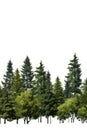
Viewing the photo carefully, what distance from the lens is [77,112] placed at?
104938 millimetres

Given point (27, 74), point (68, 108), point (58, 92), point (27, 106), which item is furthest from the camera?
point (27, 74)

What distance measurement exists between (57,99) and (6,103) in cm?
1495

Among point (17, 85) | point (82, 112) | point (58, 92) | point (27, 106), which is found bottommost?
point (82, 112)

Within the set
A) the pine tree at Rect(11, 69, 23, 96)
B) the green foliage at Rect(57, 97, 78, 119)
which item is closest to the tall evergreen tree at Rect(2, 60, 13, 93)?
the pine tree at Rect(11, 69, 23, 96)

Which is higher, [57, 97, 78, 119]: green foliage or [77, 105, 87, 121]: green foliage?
[57, 97, 78, 119]: green foliage

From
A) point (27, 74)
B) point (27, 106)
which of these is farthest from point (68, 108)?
point (27, 74)

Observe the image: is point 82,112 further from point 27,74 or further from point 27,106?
point 27,74

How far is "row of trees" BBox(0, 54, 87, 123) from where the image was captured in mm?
101875

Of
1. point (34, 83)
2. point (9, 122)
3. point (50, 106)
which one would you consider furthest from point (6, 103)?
point (34, 83)

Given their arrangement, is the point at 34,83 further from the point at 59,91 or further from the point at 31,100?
the point at 31,100

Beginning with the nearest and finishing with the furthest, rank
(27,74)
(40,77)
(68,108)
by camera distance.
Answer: (68,108) < (40,77) < (27,74)

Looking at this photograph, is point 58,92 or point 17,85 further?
point 17,85

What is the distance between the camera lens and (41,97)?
112500mm

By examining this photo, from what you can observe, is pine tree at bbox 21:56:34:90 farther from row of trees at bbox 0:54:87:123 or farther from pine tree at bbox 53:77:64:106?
pine tree at bbox 53:77:64:106
